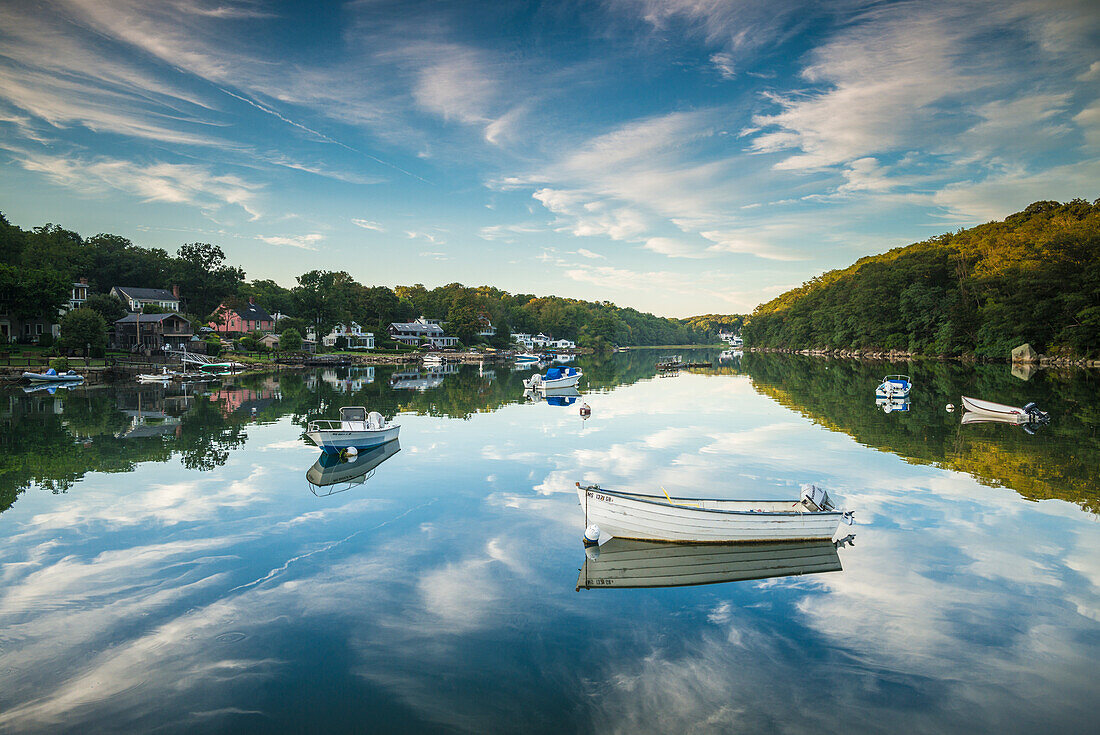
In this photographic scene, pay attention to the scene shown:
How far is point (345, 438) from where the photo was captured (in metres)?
21.9

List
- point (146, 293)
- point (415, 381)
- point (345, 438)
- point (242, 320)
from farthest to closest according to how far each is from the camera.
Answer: point (242, 320) → point (146, 293) → point (415, 381) → point (345, 438)

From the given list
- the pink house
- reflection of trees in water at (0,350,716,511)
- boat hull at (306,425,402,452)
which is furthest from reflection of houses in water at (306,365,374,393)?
the pink house

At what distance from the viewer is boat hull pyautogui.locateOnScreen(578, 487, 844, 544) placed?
1225 centimetres

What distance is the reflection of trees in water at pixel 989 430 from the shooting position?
756 inches

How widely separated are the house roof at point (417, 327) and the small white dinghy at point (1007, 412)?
99049mm

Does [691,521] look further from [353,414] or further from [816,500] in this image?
[353,414]

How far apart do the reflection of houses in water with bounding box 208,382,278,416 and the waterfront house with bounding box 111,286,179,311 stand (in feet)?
144

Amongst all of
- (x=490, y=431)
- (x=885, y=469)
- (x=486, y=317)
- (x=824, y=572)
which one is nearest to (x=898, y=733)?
(x=824, y=572)

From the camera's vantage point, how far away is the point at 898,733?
22.7 ft

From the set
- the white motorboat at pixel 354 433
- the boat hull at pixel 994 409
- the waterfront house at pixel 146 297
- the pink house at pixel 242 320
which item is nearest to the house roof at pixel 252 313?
the pink house at pixel 242 320

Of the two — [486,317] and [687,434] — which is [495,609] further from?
[486,317]

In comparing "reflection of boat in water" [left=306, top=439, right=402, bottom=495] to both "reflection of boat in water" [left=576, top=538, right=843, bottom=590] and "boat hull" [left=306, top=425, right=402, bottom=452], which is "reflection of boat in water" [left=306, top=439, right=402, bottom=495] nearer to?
"boat hull" [left=306, top=425, right=402, bottom=452]

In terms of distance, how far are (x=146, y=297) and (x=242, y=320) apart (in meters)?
15.6

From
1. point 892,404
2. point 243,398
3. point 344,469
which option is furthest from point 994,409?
point 243,398
